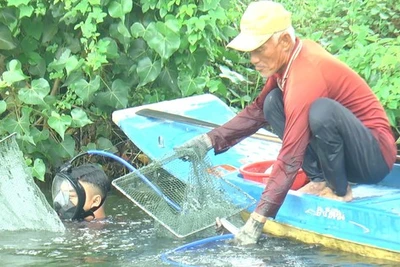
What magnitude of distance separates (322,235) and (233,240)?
0.59 m

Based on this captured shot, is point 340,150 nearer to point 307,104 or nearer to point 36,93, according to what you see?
point 307,104

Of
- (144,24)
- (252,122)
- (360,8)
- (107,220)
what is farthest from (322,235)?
(360,8)

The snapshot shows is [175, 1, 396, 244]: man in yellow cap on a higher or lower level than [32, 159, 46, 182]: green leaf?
higher

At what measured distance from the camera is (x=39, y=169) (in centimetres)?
677

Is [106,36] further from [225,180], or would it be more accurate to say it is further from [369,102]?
[369,102]

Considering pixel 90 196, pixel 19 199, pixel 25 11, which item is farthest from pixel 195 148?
pixel 25 11

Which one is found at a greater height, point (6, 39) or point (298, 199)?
point (6, 39)

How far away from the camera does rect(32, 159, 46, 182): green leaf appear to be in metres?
6.76

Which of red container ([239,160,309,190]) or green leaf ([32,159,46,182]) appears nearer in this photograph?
red container ([239,160,309,190])

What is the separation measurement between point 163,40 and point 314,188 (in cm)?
217

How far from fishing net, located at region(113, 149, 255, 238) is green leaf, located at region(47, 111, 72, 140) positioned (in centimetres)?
143

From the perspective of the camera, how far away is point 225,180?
218 inches

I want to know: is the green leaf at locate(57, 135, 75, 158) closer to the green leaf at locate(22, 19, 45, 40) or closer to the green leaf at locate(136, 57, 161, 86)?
the green leaf at locate(136, 57, 161, 86)

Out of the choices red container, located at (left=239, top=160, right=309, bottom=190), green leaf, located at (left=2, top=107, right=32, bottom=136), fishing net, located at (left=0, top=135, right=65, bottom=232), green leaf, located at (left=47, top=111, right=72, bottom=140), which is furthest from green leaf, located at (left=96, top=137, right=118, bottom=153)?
red container, located at (left=239, top=160, right=309, bottom=190)
